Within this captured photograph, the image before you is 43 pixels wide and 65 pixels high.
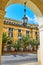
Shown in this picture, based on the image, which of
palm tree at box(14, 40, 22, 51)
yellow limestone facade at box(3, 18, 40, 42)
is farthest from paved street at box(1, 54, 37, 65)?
yellow limestone facade at box(3, 18, 40, 42)

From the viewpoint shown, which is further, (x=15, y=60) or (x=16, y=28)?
(x=16, y=28)

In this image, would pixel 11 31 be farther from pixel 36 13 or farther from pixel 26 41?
pixel 36 13

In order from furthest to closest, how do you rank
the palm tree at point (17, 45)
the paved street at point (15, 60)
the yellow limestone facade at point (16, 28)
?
the yellow limestone facade at point (16, 28) < the palm tree at point (17, 45) < the paved street at point (15, 60)

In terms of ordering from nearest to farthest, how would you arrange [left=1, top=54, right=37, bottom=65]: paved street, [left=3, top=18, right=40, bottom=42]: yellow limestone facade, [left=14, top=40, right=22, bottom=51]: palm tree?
1. [left=1, top=54, right=37, bottom=65]: paved street
2. [left=14, top=40, right=22, bottom=51]: palm tree
3. [left=3, top=18, right=40, bottom=42]: yellow limestone facade

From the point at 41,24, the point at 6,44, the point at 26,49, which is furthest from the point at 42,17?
the point at 26,49

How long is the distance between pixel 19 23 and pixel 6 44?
152 inches

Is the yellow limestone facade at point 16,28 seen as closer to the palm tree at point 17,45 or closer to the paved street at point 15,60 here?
the palm tree at point 17,45

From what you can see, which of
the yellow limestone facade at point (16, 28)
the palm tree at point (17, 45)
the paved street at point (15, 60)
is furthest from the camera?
the yellow limestone facade at point (16, 28)

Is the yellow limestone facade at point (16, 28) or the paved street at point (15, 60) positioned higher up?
the yellow limestone facade at point (16, 28)

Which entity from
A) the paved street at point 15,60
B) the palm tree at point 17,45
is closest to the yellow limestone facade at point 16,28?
the palm tree at point 17,45

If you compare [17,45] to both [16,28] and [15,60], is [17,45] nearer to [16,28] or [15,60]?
[16,28]

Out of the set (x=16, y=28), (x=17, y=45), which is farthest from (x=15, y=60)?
(x=16, y=28)

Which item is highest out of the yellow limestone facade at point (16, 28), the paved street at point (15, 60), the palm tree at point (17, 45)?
the yellow limestone facade at point (16, 28)

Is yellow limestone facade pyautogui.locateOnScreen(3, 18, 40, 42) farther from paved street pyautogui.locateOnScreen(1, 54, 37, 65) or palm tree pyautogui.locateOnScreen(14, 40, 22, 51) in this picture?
paved street pyautogui.locateOnScreen(1, 54, 37, 65)
